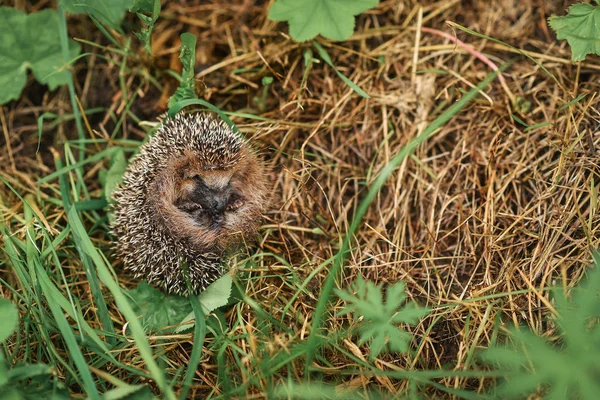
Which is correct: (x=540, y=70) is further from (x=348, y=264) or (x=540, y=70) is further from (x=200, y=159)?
(x=200, y=159)

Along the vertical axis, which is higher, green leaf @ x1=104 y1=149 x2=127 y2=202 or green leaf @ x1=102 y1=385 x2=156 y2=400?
green leaf @ x1=104 y1=149 x2=127 y2=202

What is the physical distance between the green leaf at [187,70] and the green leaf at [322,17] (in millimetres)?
640

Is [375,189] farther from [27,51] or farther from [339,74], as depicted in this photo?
[27,51]

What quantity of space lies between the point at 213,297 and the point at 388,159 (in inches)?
62.3

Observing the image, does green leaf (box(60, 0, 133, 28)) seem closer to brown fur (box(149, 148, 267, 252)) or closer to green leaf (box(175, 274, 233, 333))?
brown fur (box(149, 148, 267, 252))

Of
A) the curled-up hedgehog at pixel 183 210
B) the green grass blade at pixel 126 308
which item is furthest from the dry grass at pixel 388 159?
the green grass blade at pixel 126 308

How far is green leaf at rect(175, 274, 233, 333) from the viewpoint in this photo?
3.32m

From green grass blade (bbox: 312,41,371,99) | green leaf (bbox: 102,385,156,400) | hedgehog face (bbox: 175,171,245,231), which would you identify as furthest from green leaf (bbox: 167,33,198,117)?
green leaf (bbox: 102,385,156,400)

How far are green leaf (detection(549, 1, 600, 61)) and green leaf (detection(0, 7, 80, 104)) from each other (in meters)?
3.51

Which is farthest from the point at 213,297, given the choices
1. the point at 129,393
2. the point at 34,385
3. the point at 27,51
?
the point at 27,51

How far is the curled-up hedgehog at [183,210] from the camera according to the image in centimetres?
333

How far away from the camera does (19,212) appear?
3754mm

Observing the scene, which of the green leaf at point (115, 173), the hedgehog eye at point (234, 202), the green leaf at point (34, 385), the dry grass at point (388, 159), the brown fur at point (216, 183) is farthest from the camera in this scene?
the hedgehog eye at point (234, 202)

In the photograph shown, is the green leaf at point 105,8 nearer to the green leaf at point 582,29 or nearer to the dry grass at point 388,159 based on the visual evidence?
the dry grass at point 388,159
